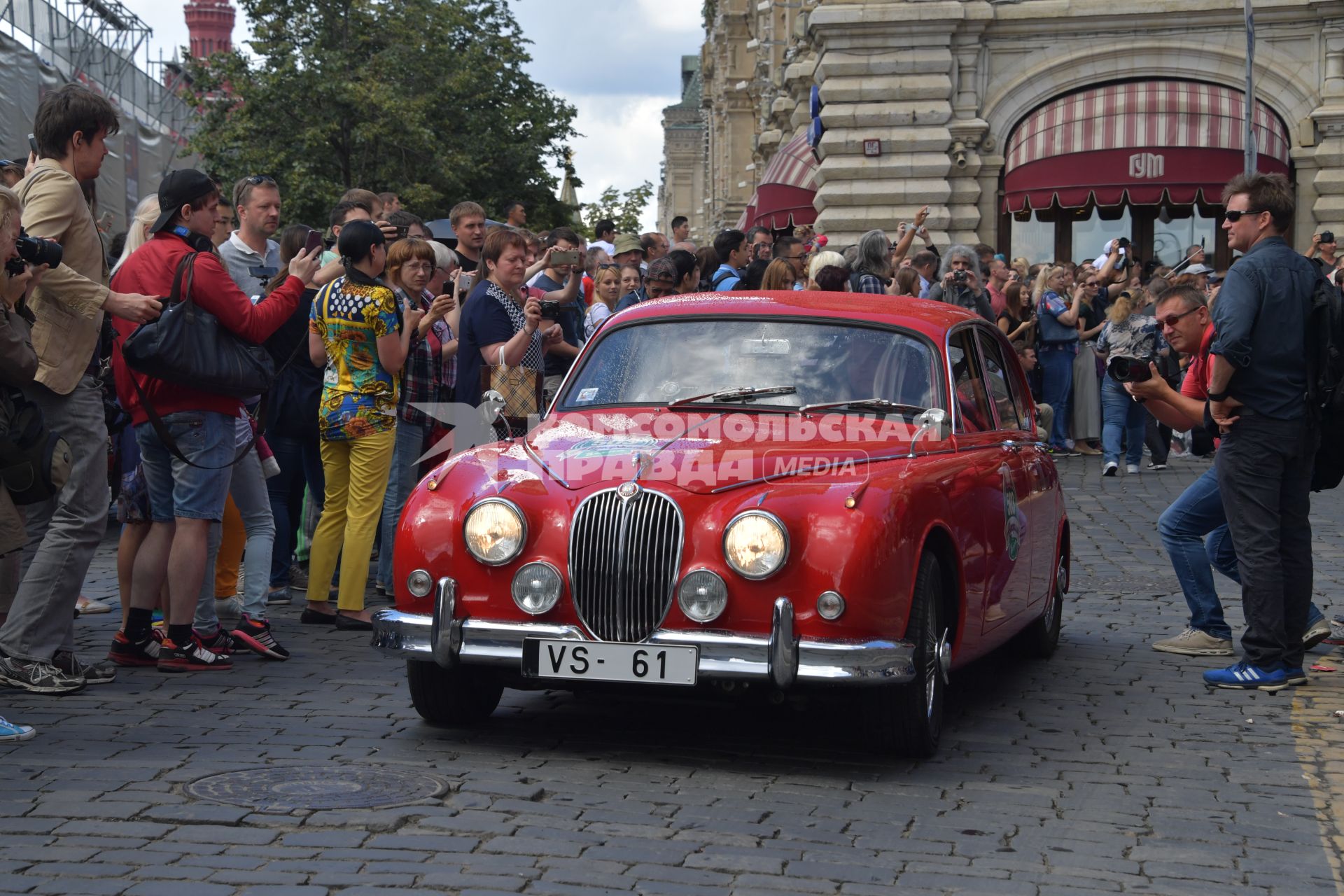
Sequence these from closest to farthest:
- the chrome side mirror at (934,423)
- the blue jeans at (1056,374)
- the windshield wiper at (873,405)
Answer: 1. the chrome side mirror at (934,423)
2. the windshield wiper at (873,405)
3. the blue jeans at (1056,374)

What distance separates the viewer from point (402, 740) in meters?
6.39

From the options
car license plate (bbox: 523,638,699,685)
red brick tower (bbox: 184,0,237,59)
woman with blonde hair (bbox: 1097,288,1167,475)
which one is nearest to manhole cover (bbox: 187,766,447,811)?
car license plate (bbox: 523,638,699,685)

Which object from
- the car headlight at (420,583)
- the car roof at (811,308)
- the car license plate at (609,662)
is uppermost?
the car roof at (811,308)

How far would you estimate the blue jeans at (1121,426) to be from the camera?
17594 mm

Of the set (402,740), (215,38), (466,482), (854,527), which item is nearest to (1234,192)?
(854,527)

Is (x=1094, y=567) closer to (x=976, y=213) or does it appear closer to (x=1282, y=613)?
(x=1282, y=613)

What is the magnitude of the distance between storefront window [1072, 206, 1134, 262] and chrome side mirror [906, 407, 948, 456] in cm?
2277

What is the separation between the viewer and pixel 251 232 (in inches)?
347

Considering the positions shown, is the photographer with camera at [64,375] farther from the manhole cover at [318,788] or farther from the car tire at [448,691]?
the manhole cover at [318,788]

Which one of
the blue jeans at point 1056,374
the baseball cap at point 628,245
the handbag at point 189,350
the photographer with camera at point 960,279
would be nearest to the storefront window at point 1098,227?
the blue jeans at point 1056,374

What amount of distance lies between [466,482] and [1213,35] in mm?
23560

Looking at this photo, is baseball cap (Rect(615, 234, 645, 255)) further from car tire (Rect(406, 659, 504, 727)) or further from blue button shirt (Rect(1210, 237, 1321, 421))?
car tire (Rect(406, 659, 504, 727))

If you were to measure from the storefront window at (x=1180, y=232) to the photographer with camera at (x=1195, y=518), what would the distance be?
20726 millimetres

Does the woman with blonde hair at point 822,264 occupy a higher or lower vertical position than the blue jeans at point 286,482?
higher
